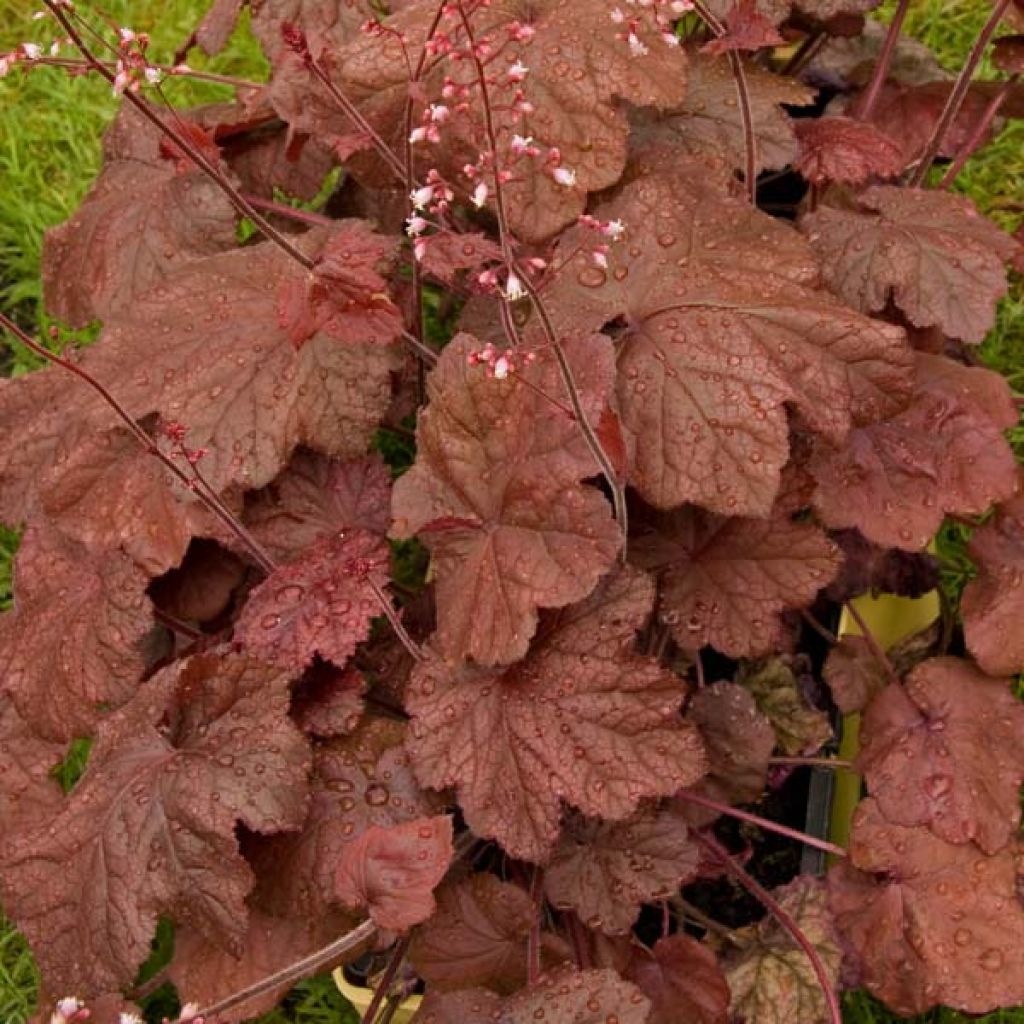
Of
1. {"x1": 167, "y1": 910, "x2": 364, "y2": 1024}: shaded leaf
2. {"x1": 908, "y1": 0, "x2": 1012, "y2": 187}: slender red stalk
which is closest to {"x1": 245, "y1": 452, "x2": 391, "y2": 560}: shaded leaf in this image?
{"x1": 167, "y1": 910, "x2": 364, "y2": 1024}: shaded leaf

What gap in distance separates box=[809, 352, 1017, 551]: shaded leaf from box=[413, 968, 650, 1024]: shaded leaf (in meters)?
0.84

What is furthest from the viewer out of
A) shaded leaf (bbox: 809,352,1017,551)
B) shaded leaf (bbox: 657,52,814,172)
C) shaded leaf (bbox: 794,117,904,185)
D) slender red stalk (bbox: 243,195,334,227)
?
slender red stalk (bbox: 243,195,334,227)

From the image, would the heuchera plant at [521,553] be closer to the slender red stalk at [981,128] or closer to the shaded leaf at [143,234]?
the shaded leaf at [143,234]

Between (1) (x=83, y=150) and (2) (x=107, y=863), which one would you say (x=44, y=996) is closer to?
(2) (x=107, y=863)

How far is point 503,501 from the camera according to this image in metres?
1.95

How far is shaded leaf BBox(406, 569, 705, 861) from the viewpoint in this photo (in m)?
1.92

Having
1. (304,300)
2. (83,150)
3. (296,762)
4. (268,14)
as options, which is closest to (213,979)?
(296,762)

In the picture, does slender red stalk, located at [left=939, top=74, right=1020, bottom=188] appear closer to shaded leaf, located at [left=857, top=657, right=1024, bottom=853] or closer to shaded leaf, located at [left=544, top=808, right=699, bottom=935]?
shaded leaf, located at [left=857, top=657, right=1024, bottom=853]

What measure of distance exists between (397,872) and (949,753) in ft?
3.23

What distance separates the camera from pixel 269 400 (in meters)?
2.19

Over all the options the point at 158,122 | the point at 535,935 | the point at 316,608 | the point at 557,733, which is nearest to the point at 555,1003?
the point at 535,935

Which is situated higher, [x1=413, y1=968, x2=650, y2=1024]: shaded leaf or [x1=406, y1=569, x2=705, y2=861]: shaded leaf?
[x1=406, y1=569, x2=705, y2=861]: shaded leaf

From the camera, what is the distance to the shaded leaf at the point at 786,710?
248 cm

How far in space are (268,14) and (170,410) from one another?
2.86 feet
